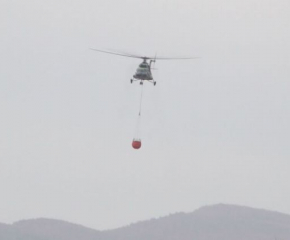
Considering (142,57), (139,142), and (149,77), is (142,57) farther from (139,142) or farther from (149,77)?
(139,142)

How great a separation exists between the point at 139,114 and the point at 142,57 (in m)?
14.0

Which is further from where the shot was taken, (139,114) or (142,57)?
(142,57)

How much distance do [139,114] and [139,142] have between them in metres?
7.57

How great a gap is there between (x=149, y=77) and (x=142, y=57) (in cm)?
252

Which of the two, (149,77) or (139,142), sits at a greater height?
(149,77)

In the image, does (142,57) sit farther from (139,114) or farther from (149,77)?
(139,114)

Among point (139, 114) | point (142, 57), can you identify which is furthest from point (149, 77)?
point (139, 114)

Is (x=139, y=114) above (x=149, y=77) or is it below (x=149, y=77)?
below

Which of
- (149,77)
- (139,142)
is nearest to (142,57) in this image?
(149,77)

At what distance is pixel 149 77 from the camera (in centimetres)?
12719

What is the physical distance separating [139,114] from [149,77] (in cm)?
1210

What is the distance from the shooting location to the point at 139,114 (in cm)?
11575

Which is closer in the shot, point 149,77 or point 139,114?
point 139,114
